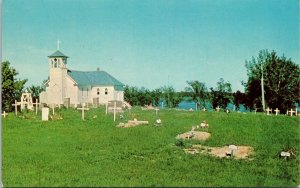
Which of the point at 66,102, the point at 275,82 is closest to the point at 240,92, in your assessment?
the point at 275,82

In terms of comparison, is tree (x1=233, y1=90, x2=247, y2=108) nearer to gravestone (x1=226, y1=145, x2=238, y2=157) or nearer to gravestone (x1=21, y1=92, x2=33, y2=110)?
gravestone (x1=226, y1=145, x2=238, y2=157)

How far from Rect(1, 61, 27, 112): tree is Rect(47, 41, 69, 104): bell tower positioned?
588 millimetres

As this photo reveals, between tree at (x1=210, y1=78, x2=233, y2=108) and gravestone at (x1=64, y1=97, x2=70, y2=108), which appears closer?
tree at (x1=210, y1=78, x2=233, y2=108)

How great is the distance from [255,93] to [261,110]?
0.50m

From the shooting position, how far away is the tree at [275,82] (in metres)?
9.40

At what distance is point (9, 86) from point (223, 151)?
4807 millimetres

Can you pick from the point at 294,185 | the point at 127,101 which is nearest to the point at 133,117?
the point at 127,101

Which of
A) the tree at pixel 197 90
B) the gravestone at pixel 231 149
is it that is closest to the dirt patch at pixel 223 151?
the gravestone at pixel 231 149

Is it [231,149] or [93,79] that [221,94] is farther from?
[93,79]

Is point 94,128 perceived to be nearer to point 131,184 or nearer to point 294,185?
point 131,184

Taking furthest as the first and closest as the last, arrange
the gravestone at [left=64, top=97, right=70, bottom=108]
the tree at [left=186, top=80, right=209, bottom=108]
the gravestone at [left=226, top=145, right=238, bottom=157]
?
1. the gravestone at [left=64, top=97, right=70, bottom=108]
2. the tree at [left=186, top=80, right=209, bottom=108]
3. the gravestone at [left=226, top=145, right=238, bottom=157]

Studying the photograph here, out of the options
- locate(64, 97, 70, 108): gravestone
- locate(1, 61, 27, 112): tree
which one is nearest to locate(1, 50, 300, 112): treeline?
locate(1, 61, 27, 112): tree

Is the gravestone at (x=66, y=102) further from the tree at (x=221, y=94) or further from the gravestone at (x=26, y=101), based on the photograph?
the tree at (x=221, y=94)

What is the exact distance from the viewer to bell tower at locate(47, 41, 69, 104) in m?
9.30
